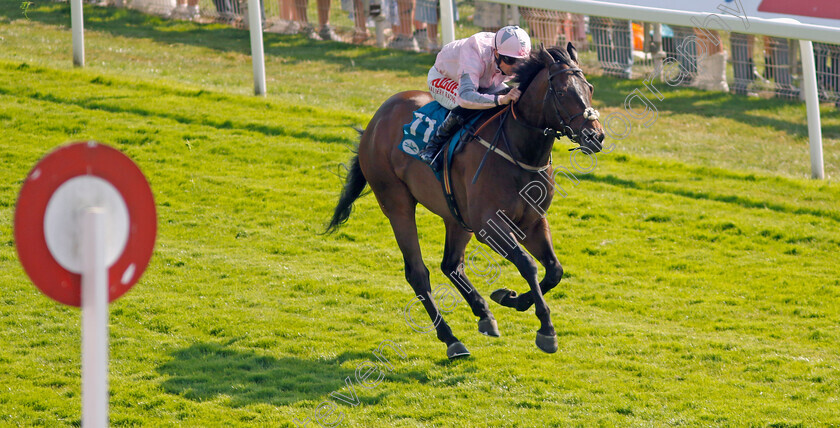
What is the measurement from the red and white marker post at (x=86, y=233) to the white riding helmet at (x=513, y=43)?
379cm

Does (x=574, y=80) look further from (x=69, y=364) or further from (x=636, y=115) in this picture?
(x=636, y=115)

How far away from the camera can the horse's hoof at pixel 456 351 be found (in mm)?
7129

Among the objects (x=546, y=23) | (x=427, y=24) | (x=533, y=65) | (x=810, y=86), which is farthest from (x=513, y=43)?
(x=427, y=24)

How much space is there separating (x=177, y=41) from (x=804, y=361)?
509 inches

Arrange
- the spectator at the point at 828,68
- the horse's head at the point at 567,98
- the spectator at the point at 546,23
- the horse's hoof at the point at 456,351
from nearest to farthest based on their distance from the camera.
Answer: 1. the horse's head at the point at 567,98
2. the horse's hoof at the point at 456,351
3. the spectator at the point at 828,68
4. the spectator at the point at 546,23

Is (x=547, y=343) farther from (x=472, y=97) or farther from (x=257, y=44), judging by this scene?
(x=257, y=44)

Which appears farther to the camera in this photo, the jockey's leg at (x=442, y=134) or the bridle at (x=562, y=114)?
the jockey's leg at (x=442, y=134)

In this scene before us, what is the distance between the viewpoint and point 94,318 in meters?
2.79

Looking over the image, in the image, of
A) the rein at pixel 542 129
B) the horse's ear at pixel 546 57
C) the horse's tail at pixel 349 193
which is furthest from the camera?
the horse's tail at pixel 349 193

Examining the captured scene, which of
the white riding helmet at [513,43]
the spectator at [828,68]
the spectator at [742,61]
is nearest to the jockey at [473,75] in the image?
the white riding helmet at [513,43]

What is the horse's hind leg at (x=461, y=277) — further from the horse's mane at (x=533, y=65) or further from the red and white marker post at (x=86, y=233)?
the red and white marker post at (x=86, y=233)

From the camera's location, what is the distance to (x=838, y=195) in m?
11.2

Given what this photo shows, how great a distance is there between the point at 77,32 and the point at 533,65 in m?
9.94

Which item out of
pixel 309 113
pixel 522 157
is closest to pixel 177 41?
pixel 309 113
